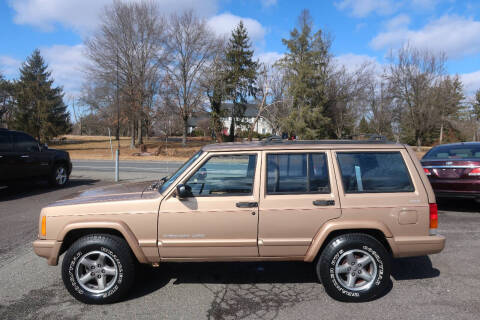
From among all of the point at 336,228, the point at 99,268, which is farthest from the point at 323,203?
the point at 99,268

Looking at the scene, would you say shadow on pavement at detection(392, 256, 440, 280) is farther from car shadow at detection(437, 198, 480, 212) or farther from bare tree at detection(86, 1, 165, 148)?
bare tree at detection(86, 1, 165, 148)

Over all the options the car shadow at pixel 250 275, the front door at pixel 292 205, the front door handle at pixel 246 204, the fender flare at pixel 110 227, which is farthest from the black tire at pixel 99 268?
the front door at pixel 292 205

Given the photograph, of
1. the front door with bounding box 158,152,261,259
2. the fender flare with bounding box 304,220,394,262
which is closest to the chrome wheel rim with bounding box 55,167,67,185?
the front door with bounding box 158,152,261,259

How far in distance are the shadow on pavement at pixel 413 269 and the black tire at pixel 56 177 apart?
998 cm

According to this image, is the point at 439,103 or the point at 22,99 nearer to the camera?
the point at 439,103

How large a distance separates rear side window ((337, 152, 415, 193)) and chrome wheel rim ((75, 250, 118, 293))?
2.63 m

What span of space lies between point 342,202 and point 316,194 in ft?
Result: 0.91

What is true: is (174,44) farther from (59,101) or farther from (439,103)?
(439,103)

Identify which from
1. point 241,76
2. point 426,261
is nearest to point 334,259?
point 426,261

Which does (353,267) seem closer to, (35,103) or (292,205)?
(292,205)

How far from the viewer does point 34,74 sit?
149 ft

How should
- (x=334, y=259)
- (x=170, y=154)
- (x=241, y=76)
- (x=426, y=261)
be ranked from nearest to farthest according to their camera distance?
(x=334, y=259)
(x=426, y=261)
(x=170, y=154)
(x=241, y=76)

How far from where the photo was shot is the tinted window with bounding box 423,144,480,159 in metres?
7.39

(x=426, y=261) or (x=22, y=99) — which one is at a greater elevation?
(x=22, y=99)
